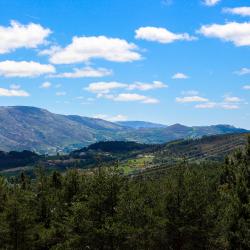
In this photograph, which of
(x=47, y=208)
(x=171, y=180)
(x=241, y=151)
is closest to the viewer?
(x=171, y=180)

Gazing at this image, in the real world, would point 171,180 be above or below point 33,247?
above

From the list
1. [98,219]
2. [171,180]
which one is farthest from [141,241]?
[171,180]

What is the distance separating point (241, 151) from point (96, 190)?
62647 mm

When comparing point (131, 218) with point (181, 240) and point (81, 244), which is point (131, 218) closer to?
point (81, 244)

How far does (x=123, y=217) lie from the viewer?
50.7m

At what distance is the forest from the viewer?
5000 cm

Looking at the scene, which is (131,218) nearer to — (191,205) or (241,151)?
(191,205)

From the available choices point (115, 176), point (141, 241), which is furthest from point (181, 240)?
point (115, 176)

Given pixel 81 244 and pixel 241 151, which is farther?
pixel 241 151

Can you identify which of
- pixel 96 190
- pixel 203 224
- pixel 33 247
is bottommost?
pixel 33 247

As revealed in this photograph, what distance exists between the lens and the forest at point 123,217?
50.0 m

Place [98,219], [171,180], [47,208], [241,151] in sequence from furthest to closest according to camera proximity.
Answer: [241,151] < [47,208] < [171,180] < [98,219]

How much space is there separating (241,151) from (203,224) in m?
51.1

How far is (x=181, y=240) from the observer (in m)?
58.8
